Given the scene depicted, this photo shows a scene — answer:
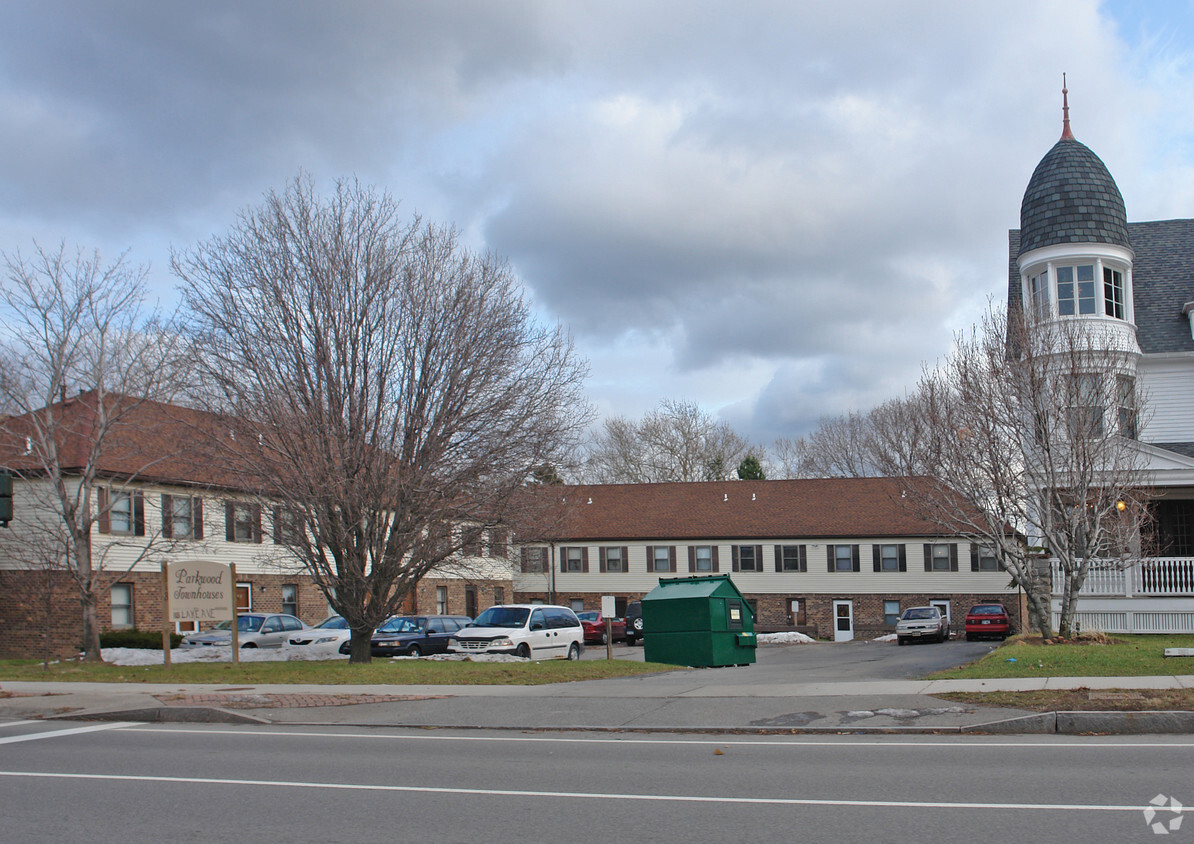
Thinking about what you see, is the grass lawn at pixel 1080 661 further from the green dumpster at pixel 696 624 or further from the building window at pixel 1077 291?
the building window at pixel 1077 291

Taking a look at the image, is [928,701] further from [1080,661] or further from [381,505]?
[381,505]

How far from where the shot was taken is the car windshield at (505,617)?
25094 mm

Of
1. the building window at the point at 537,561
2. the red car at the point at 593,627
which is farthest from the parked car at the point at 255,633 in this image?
the building window at the point at 537,561

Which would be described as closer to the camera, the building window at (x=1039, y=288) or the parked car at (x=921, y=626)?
the building window at (x=1039, y=288)

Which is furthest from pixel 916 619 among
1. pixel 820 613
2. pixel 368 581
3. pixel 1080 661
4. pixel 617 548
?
pixel 368 581

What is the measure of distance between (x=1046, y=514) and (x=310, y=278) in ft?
51.9

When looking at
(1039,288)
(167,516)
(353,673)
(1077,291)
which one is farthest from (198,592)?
(1077,291)

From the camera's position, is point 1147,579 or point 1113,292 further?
point 1113,292

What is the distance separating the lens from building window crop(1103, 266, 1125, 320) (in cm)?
2802

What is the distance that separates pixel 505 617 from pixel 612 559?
83.1ft

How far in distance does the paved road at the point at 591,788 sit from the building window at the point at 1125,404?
1322cm

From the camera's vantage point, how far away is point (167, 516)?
94.3ft

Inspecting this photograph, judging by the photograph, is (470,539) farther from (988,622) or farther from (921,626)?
(988,622)

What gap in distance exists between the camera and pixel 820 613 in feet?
154
